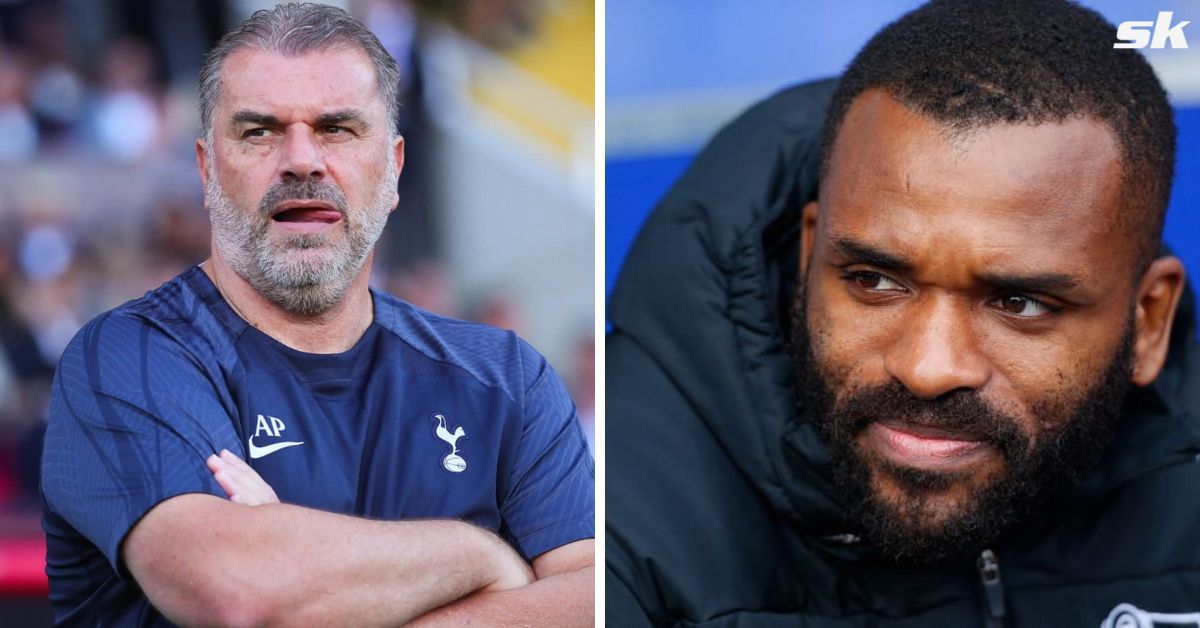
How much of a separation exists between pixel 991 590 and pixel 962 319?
1.26 ft

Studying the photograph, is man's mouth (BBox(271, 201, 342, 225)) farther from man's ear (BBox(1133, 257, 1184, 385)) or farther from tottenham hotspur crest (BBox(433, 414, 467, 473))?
man's ear (BBox(1133, 257, 1184, 385))

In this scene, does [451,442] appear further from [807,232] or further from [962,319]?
[962,319]

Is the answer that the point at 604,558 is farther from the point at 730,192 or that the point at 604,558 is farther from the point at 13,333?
the point at 13,333

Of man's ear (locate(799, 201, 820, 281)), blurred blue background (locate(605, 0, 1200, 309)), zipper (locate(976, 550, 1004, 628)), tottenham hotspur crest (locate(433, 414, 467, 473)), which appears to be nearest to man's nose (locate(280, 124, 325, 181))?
tottenham hotspur crest (locate(433, 414, 467, 473))

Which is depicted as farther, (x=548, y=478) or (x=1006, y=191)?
(x=548, y=478)

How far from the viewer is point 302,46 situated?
1765 mm

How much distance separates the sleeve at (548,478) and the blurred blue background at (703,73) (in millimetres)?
247

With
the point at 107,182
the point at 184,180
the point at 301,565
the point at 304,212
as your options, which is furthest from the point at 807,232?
the point at 107,182

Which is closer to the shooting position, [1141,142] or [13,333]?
[1141,142]

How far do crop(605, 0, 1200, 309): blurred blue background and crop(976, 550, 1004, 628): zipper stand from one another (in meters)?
Answer: 0.60

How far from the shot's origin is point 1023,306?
1.58 meters

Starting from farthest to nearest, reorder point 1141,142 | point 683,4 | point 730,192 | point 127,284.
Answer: point 683,4 → point 127,284 → point 730,192 → point 1141,142

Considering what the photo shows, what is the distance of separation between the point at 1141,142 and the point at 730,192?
0.53 m

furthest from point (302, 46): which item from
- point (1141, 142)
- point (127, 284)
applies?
point (1141, 142)
